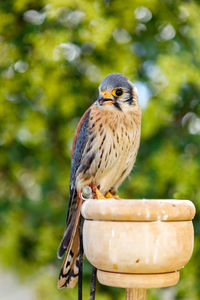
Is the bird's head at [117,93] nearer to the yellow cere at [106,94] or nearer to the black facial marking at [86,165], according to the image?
the yellow cere at [106,94]

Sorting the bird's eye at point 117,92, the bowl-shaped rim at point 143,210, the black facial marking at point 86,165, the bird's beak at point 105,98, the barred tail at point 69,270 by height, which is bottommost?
the barred tail at point 69,270

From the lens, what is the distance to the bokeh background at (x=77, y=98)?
2.56 m

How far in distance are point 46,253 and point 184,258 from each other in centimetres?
189

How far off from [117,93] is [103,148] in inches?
9.9

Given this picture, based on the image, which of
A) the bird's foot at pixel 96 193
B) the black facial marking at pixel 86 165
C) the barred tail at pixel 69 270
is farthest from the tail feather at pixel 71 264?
the black facial marking at pixel 86 165

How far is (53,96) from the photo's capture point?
8.96 ft

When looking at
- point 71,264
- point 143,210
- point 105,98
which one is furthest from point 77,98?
point 143,210

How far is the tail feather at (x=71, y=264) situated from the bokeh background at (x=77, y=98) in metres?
1.06

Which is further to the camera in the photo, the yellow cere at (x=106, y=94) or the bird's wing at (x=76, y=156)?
the bird's wing at (x=76, y=156)

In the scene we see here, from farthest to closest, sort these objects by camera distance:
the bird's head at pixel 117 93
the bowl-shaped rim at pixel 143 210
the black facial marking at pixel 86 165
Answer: the black facial marking at pixel 86 165 → the bird's head at pixel 117 93 → the bowl-shaped rim at pixel 143 210

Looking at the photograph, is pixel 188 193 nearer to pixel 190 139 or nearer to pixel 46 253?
pixel 190 139

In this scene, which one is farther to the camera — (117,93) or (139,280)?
(117,93)

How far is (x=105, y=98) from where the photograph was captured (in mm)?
1489

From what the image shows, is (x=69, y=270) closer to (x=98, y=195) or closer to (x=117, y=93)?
(x=98, y=195)
